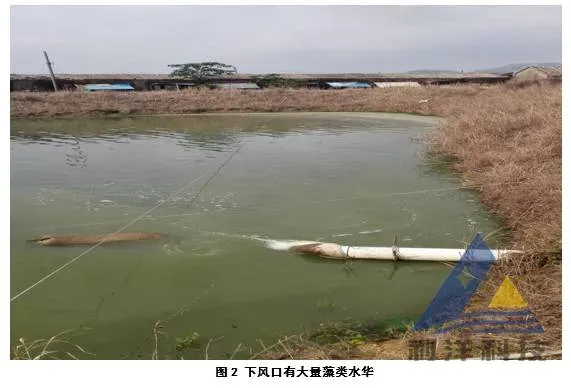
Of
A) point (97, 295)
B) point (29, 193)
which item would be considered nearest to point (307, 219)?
point (97, 295)

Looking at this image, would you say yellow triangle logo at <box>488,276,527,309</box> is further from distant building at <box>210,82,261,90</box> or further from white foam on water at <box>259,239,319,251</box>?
distant building at <box>210,82,261,90</box>

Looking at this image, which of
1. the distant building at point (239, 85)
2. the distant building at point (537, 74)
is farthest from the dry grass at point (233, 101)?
the distant building at point (239, 85)

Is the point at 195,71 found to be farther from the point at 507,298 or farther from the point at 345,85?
the point at 507,298

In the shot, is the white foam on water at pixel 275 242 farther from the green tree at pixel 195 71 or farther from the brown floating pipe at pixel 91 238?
the green tree at pixel 195 71

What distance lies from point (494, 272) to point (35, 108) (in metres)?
28.2

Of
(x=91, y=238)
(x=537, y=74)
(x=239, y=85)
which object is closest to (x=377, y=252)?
(x=91, y=238)

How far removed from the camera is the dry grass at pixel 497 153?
4359 millimetres

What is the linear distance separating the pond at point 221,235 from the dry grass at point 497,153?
60 centimetres

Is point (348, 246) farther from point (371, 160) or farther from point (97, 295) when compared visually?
point (371, 160)

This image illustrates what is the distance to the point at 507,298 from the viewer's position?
462 cm

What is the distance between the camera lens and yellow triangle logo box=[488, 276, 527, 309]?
446cm

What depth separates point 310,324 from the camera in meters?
4.69

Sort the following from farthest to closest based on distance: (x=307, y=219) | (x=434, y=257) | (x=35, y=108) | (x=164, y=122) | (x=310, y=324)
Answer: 1. (x=35, y=108)
2. (x=164, y=122)
3. (x=307, y=219)
4. (x=434, y=257)
5. (x=310, y=324)

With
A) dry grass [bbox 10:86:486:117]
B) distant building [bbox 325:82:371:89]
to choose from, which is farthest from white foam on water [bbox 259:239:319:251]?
distant building [bbox 325:82:371:89]
